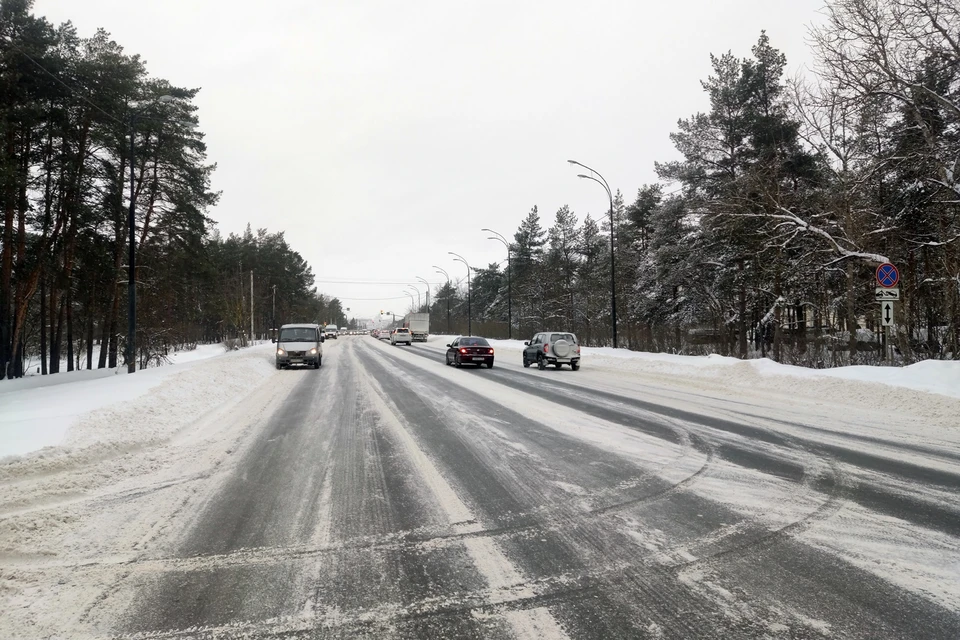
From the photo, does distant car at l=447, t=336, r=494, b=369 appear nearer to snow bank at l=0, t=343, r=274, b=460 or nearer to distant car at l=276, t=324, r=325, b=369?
distant car at l=276, t=324, r=325, b=369

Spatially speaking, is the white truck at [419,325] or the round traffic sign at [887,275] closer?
the round traffic sign at [887,275]

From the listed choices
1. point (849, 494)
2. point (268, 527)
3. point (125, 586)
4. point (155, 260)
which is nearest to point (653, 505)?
point (849, 494)

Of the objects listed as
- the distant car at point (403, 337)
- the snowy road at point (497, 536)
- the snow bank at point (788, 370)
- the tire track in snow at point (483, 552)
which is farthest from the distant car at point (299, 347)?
the distant car at point (403, 337)

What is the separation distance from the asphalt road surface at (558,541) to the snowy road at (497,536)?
0.8 inches

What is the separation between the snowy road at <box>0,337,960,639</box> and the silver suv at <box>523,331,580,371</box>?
47.9 ft

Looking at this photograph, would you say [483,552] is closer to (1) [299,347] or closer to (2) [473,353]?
(2) [473,353]

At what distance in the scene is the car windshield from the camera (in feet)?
80.5

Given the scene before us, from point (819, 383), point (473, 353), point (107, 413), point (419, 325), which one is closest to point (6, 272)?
point (107, 413)

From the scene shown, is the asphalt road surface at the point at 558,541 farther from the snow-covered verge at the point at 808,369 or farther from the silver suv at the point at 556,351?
the silver suv at the point at 556,351

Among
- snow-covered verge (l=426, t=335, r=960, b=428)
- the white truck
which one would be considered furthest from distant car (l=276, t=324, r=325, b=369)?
the white truck

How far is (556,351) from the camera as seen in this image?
2297cm

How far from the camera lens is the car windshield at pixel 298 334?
80.5ft

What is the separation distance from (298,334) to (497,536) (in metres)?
22.8

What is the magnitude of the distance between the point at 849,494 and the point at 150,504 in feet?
22.5
